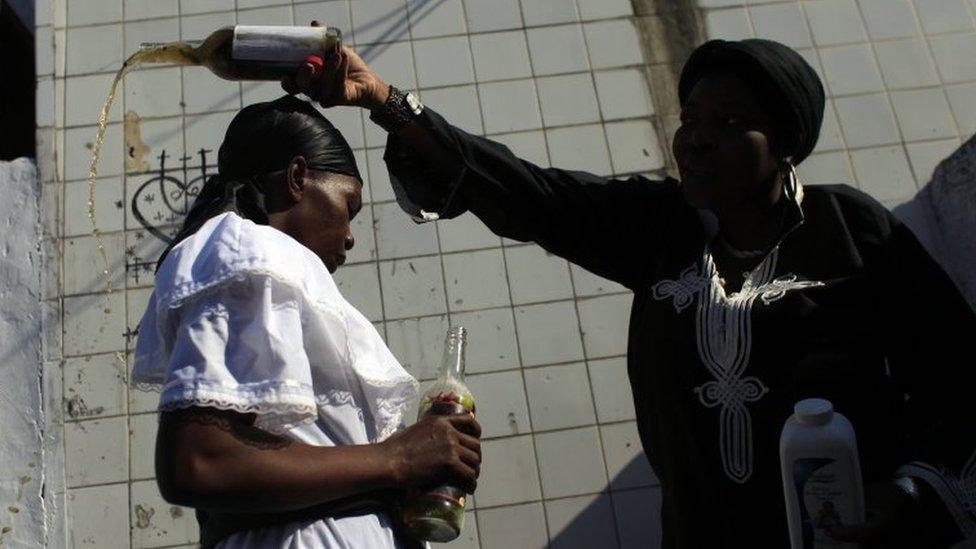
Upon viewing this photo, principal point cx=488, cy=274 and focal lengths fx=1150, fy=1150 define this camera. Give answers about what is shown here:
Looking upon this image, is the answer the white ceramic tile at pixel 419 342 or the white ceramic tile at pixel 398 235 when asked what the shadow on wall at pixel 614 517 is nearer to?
the white ceramic tile at pixel 419 342

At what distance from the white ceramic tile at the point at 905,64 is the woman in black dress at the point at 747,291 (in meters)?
2.43

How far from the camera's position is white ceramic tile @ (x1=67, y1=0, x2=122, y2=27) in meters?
4.39

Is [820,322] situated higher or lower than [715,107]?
lower

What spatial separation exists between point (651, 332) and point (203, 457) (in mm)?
884

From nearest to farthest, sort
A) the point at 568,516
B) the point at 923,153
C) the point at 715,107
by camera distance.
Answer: the point at 715,107, the point at 568,516, the point at 923,153

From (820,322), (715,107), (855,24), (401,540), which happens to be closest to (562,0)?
(855,24)

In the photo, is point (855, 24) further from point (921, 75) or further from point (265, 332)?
point (265, 332)

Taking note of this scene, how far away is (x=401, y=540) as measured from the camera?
1749 millimetres

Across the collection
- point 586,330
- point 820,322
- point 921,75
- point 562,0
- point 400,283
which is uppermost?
point 562,0

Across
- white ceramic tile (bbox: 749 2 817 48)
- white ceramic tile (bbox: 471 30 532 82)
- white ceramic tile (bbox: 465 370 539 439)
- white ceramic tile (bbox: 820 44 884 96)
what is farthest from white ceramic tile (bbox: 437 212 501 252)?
white ceramic tile (bbox: 820 44 884 96)

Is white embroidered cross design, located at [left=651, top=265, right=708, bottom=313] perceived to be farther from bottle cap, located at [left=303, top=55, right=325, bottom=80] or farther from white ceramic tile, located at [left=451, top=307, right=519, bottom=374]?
white ceramic tile, located at [left=451, top=307, right=519, bottom=374]

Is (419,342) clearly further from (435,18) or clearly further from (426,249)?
(435,18)

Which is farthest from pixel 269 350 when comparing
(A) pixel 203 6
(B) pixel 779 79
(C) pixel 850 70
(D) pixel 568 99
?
(C) pixel 850 70

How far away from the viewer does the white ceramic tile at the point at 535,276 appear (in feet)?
13.3
